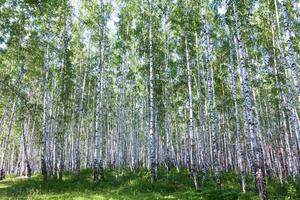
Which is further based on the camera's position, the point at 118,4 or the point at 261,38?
the point at 118,4

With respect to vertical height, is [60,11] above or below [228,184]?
above

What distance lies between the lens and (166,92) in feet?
95.5

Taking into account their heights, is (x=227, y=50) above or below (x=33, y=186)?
above

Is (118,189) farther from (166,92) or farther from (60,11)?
(60,11)

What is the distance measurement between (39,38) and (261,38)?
1990 cm

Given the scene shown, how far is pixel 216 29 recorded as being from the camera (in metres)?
28.7

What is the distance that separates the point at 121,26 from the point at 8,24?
33.7 ft

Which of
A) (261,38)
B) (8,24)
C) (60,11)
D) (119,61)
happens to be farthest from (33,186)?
(261,38)

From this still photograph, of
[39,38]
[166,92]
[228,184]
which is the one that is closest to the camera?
[228,184]

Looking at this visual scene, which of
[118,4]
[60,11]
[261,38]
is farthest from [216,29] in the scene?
[60,11]

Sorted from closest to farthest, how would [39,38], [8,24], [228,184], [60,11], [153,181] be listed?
1. [153,181]
2. [228,184]
3. [8,24]
4. [60,11]
5. [39,38]

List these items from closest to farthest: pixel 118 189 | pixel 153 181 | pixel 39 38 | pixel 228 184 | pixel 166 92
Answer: pixel 118 189, pixel 153 181, pixel 228 184, pixel 39 38, pixel 166 92

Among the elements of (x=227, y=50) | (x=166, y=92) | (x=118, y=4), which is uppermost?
(x=118, y=4)

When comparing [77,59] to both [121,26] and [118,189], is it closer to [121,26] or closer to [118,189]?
[121,26]
